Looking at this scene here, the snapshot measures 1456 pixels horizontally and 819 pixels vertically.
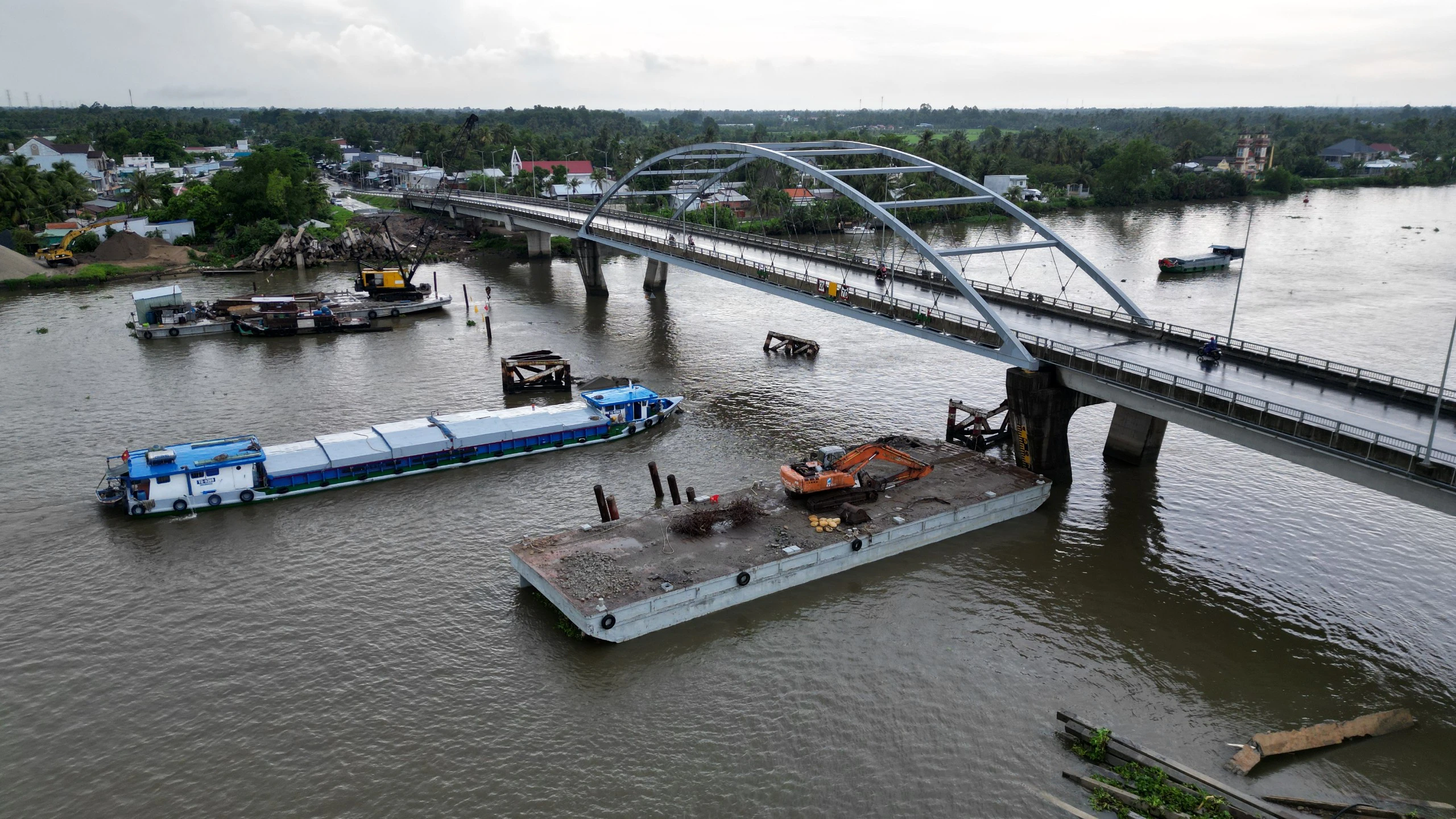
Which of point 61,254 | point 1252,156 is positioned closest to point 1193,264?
point 61,254

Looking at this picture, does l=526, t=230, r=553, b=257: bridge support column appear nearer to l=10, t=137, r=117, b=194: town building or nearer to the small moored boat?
the small moored boat

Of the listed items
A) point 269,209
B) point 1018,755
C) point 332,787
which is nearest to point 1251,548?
point 1018,755

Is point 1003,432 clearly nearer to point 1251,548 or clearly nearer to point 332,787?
point 1251,548

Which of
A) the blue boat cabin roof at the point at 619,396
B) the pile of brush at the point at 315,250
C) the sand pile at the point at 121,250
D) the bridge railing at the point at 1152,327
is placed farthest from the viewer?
the pile of brush at the point at 315,250

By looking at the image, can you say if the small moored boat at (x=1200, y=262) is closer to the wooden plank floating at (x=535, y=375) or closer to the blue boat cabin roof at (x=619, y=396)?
the blue boat cabin roof at (x=619, y=396)

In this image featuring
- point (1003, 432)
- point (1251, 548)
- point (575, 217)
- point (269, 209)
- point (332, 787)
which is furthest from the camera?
point (269, 209)

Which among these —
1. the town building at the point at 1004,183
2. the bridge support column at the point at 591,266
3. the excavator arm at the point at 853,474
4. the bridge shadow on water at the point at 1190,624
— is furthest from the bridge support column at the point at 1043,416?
the town building at the point at 1004,183
